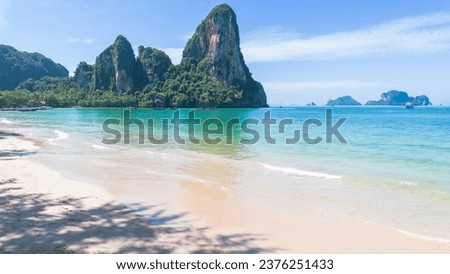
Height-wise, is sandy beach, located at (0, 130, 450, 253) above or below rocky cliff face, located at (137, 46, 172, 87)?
below

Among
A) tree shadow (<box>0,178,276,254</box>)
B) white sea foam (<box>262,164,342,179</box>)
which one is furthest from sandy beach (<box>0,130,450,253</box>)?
white sea foam (<box>262,164,342,179</box>)

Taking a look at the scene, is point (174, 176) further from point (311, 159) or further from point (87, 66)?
point (87, 66)

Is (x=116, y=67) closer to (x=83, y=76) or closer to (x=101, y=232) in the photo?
(x=83, y=76)

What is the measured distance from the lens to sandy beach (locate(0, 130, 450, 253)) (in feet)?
20.0

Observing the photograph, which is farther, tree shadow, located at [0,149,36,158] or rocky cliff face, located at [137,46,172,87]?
rocky cliff face, located at [137,46,172,87]

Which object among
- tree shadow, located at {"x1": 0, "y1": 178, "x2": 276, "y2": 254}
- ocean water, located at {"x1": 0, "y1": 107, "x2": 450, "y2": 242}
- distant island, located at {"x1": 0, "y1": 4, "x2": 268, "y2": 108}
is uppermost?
distant island, located at {"x1": 0, "y1": 4, "x2": 268, "y2": 108}

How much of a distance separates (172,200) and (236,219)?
7.27 ft

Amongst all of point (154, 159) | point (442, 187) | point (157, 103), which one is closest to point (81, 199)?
point (154, 159)

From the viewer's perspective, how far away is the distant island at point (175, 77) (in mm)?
140750

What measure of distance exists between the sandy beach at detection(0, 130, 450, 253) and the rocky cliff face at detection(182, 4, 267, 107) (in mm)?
143765

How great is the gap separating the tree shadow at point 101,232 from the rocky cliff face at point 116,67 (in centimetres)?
14130

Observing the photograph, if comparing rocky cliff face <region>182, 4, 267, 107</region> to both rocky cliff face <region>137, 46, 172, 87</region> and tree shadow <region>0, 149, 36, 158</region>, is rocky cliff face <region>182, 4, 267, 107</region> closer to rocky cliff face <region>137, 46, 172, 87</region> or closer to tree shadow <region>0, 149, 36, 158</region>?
rocky cliff face <region>137, 46, 172, 87</region>
